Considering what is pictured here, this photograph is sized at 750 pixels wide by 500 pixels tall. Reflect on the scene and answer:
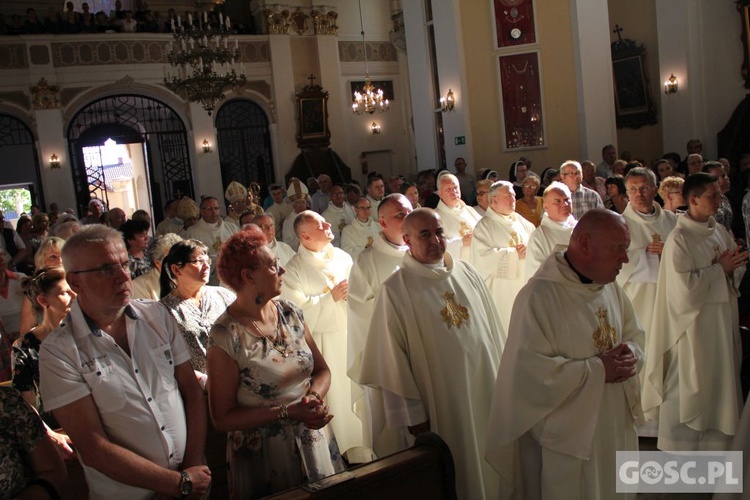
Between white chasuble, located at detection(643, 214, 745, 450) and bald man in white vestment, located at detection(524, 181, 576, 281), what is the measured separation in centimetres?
118

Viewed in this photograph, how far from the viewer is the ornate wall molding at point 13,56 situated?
54.7ft

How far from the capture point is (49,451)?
2.54 meters

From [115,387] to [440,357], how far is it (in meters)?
1.92

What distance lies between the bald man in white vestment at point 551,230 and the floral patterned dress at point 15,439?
426cm

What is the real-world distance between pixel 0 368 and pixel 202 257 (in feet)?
5.70

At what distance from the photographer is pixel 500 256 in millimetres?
6438

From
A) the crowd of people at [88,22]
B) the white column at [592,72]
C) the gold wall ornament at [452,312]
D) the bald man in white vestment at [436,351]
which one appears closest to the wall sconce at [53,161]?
the crowd of people at [88,22]

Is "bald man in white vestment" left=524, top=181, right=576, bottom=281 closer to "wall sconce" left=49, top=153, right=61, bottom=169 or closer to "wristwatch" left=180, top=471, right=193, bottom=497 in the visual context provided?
"wristwatch" left=180, top=471, right=193, bottom=497

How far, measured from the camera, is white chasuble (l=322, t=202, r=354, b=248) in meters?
10.5

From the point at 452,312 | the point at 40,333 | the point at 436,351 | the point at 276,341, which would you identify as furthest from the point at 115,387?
the point at 452,312

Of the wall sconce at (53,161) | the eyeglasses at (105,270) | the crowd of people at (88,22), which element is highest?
the crowd of people at (88,22)

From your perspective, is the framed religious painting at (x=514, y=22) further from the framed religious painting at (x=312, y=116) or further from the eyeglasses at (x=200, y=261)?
the eyeglasses at (x=200, y=261)

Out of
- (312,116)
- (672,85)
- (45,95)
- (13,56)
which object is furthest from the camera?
(312,116)

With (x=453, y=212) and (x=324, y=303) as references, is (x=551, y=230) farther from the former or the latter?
(x=324, y=303)
